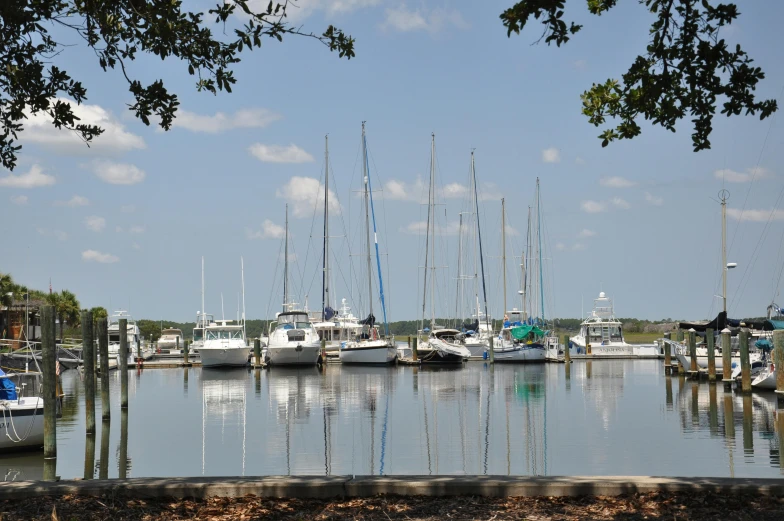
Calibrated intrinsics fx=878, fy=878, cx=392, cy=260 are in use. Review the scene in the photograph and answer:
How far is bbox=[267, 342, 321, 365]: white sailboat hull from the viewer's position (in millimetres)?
59375

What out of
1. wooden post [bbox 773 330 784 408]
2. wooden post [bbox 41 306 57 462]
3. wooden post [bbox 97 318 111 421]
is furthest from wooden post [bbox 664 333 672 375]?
wooden post [bbox 41 306 57 462]

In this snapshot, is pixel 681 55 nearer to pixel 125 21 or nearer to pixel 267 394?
pixel 125 21

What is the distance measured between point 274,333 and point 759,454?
43.4 m

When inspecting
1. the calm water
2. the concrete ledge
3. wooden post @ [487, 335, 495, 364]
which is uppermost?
the concrete ledge

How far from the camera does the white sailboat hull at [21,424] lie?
21062 millimetres

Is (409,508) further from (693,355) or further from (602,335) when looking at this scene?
(602,335)

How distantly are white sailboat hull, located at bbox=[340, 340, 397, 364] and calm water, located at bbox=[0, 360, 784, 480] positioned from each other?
1331cm

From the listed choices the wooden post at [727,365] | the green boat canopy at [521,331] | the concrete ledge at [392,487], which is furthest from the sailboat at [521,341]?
the concrete ledge at [392,487]

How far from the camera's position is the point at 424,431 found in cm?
2630

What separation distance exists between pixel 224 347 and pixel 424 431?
3564 centimetres

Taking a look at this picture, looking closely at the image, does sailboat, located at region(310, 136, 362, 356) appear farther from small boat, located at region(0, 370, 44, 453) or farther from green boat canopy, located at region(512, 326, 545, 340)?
small boat, located at region(0, 370, 44, 453)

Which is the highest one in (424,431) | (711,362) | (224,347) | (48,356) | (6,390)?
(48,356)

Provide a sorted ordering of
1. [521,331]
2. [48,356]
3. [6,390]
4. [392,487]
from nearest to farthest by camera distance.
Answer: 1. [392,487]
2. [48,356]
3. [6,390]
4. [521,331]

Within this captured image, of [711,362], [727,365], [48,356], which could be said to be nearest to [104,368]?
[48,356]
